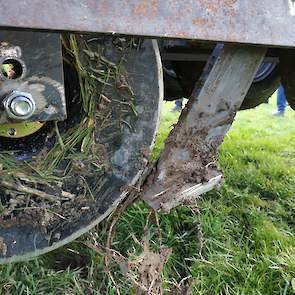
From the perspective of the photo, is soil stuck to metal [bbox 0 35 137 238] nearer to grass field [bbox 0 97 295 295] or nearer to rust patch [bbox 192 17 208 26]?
rust patch [bbox 192 17 208 26]

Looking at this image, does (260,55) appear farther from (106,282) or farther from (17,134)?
(106,282)

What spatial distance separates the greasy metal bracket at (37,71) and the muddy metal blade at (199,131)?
15.4 inches

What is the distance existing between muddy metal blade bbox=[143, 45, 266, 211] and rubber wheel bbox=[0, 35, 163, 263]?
11 cm

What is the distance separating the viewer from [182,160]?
161 centimetres

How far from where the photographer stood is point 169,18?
1256mm

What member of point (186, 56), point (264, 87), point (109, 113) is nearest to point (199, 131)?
point (109, 113)

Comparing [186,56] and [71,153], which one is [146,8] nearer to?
[71,153]

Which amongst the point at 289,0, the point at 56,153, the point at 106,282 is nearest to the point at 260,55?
the point at 289,0

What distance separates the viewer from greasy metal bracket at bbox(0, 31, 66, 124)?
49.3 inches

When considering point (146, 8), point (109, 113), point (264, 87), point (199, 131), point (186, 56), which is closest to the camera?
point (146, 8)

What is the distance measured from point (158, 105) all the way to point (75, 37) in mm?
284

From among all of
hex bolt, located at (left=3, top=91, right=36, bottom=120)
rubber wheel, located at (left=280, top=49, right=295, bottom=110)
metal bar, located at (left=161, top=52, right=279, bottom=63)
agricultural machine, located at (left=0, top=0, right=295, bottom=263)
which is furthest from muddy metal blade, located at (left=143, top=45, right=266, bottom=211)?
metal bar, located at (left=161, top=52, right=279, bottom=63)

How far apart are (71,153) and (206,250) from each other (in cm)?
105

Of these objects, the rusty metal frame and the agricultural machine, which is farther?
the agricultural machine
